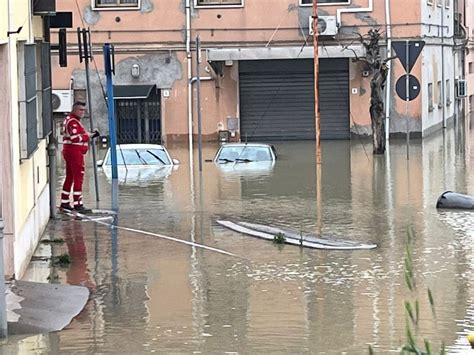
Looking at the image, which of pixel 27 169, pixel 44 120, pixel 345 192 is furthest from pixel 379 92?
pixel 27 169

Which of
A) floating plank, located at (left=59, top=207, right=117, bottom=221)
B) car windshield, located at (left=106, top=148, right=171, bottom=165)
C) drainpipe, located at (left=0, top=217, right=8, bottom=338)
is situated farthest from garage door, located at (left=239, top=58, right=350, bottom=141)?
drainpipe, located at (left=0, top=217, right=8, bottom=338)

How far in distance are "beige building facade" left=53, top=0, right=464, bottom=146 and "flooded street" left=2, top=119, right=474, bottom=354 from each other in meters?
15.8

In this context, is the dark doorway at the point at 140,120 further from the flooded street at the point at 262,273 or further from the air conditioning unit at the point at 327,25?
the flooded street at the point at 262,273

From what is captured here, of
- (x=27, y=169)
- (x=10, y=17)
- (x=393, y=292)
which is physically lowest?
(x=393, y=292)

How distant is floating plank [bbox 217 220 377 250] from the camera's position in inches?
524

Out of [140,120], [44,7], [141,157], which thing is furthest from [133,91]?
[44,7]

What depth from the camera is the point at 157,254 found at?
1296cm

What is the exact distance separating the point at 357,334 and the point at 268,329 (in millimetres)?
655

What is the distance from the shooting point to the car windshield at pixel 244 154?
2733cm

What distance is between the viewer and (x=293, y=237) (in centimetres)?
1395

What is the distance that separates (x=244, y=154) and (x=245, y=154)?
0.03m

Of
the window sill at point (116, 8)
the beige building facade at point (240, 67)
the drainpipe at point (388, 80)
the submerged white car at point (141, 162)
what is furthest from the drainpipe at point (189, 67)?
the submerged white car at point (141, 162)

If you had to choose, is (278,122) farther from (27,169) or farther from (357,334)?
(357,334)

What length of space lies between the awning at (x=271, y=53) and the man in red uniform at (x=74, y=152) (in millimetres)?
20234
